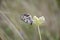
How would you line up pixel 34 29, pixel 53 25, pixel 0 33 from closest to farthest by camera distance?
1. pixel 0 33
2. pixel 34 29
3. pixel 53 25

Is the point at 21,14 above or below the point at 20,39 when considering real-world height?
above

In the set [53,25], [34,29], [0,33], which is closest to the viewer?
[0,33]

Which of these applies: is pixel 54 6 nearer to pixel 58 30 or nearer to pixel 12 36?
pixel 58 30

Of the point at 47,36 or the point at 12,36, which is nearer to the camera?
the point at 12,36

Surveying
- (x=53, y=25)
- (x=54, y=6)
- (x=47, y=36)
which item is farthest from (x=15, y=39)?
(x=54, y=6)

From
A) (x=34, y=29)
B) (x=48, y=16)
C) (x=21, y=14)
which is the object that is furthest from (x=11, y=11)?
(x=48, y=16)

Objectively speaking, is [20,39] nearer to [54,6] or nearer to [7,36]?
[7,36]

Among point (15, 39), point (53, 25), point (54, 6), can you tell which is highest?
point (54, 6)
